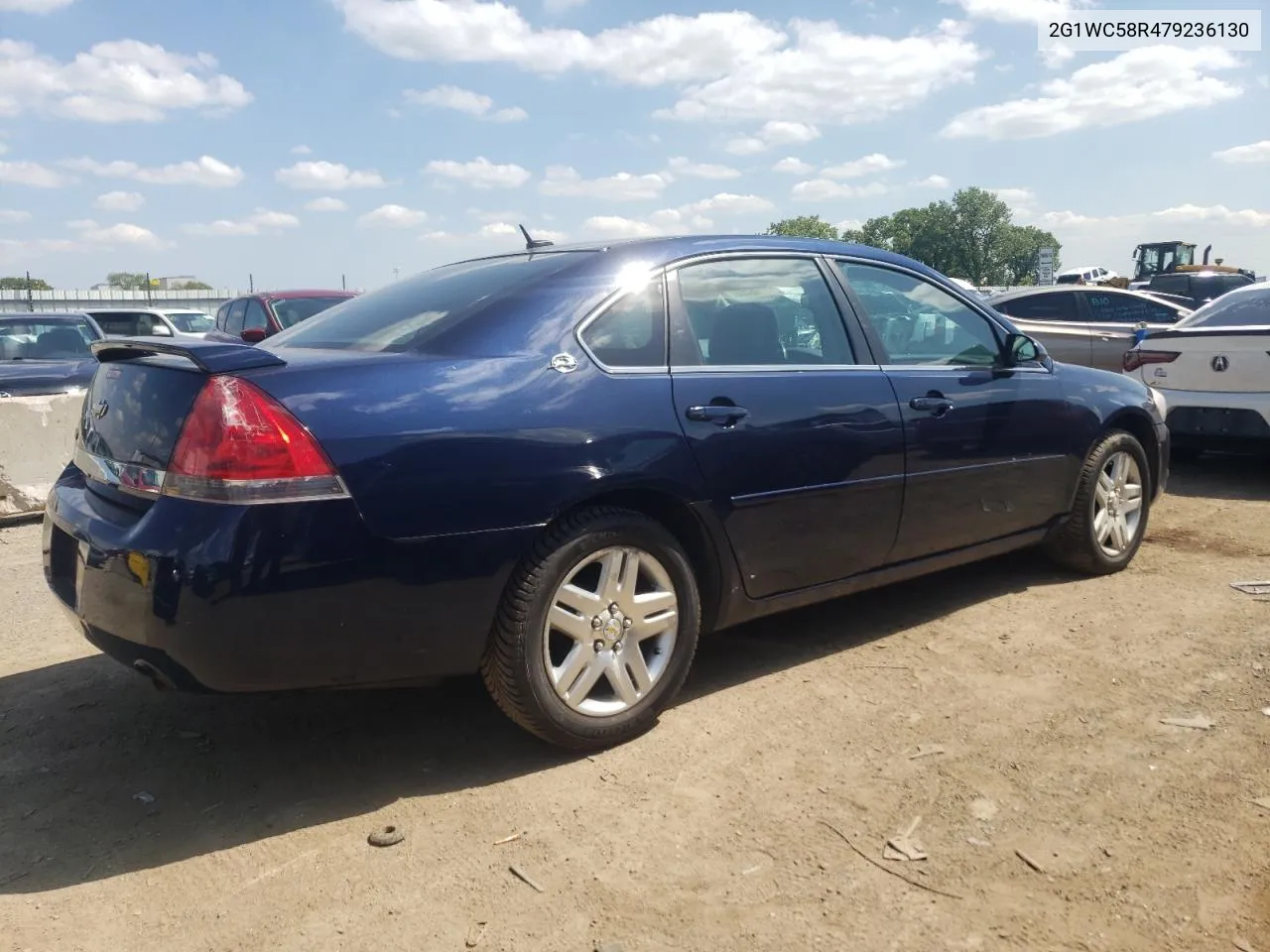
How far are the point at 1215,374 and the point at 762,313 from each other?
5.05 metres

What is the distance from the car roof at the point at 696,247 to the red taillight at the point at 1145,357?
14.0 feet

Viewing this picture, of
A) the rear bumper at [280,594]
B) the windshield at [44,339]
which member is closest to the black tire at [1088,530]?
the rear bumper at [280,594]

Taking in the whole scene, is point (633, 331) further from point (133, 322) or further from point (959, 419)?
point (133, 322)

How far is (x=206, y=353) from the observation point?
2.81 m

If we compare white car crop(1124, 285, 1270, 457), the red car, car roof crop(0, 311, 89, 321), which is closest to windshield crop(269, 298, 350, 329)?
the red car

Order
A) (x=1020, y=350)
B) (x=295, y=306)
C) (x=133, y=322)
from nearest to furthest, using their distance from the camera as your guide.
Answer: (x=1020, y=350)
(x=133, y=322)
(x=295, y=306)

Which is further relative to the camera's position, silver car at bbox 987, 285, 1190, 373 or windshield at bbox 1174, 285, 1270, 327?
silver car at bbox 987, 285, 1190, 373

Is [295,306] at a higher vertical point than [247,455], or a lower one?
higher

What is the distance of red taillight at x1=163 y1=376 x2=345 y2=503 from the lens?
8.56ft

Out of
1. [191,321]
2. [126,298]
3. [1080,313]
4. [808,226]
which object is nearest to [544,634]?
[1080,313]

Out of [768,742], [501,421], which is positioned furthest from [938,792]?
[501,421]

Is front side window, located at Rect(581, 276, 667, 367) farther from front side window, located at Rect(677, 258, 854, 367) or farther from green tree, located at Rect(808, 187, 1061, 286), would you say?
green tree, located at Rect(808, 187, 1061, 286)

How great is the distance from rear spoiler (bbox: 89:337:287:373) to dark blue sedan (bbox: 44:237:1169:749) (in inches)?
0.4

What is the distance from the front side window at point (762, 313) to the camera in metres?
3.57
